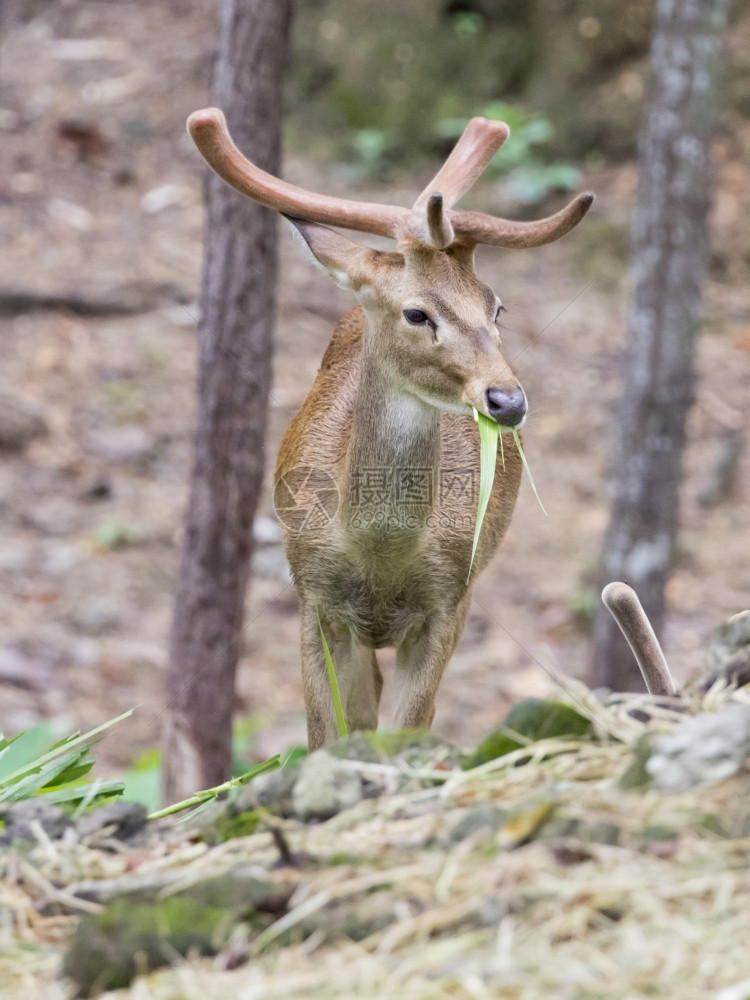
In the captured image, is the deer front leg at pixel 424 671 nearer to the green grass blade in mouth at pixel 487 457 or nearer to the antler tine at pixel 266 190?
the green grass blade in mouth at pixel 487 457

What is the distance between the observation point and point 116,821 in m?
2.83

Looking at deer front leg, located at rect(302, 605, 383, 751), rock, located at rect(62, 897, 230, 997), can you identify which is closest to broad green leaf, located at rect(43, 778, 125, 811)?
rock, located at rect(62, 897, 230, 997)

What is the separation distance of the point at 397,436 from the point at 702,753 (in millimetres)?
1954

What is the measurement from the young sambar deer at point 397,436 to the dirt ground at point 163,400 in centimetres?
310

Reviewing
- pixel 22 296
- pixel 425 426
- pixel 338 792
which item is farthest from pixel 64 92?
pixel 338 792

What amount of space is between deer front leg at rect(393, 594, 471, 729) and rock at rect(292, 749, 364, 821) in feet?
5.35

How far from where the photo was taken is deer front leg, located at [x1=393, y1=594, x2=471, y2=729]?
439 cm

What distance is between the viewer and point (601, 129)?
42.5 feet

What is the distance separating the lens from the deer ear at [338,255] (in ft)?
13.3

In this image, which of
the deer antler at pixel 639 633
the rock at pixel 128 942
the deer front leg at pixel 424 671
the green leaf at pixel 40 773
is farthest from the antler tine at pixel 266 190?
the rock at pixel 128 942

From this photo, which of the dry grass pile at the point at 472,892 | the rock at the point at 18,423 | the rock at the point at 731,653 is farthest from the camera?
the rock at the point at 18,423

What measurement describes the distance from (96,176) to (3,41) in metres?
2.92

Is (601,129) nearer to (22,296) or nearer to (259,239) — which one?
(22,296)

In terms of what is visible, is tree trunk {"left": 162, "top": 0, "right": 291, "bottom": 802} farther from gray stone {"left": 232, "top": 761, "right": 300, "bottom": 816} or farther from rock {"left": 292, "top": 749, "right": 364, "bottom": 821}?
rock {"left": 292, "top": 749, "right": 364, "bottom": 821}
